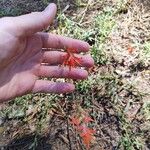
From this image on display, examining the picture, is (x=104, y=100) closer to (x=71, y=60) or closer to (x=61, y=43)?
(x=71, y=60)

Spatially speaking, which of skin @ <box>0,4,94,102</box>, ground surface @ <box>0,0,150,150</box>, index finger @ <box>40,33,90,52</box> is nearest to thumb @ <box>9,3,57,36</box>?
skin @ <box>0,4,94,102</box>

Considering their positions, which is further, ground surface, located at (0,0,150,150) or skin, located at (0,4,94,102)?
ground surface, located at (0,0,150,150)

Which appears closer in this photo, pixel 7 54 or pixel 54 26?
pixel 7 54

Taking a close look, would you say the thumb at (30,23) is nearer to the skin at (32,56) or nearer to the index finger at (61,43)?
the skin at (32,56)

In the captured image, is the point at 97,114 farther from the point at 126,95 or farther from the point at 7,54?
the point at 7,54

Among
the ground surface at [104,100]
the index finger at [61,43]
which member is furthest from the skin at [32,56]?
the ground surface at [104,100]

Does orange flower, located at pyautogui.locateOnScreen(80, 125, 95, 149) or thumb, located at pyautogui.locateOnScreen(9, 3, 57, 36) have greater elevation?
thumb, located at pyautogui.locateOnScreen(9, 3, 57, 36)

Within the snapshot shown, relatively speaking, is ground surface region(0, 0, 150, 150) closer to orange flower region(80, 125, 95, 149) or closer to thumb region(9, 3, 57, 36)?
orange flower region(80, 125, 95, 149)

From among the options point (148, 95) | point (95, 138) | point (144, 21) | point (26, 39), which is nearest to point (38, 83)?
point (26, 39)
